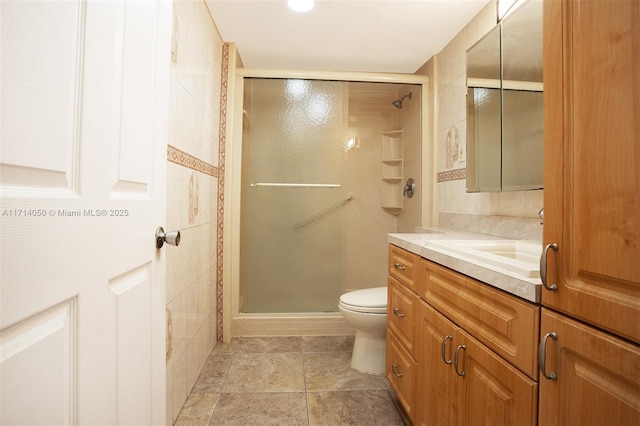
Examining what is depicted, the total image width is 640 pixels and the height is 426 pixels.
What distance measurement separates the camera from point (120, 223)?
2.13ft

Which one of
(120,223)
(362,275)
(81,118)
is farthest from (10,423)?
(362,275)

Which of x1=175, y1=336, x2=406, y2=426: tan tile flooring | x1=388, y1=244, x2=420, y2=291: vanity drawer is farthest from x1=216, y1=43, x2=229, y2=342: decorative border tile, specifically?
x1=388, y1=244, x2=420, y2=291: vanity drawer

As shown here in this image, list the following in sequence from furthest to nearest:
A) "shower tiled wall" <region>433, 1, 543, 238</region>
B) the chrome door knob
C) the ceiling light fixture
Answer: the ceiling light fixture
"shower tiled wall" <region>433, 1, 543, 238</region>
the chrome door knob

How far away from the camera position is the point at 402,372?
1.40 metres

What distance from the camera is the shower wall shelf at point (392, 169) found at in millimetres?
2906

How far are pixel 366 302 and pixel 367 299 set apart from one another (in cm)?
5

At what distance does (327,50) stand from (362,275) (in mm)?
2022

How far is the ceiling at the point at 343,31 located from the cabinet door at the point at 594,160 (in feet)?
4.49

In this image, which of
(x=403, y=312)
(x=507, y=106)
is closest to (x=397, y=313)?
(x=403, y=312)

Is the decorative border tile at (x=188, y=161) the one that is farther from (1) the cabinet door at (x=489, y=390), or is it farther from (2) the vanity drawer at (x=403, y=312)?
(1) the cabinet door at (x=489, y=390)

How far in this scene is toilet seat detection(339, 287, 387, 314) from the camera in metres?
1.76

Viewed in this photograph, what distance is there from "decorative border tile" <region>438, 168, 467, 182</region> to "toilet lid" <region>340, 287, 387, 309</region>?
90 centimetres

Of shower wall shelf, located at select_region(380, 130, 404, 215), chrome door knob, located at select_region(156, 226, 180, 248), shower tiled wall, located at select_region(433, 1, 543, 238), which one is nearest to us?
chrome door knob, located at select_region(156, 226, 180, 248)

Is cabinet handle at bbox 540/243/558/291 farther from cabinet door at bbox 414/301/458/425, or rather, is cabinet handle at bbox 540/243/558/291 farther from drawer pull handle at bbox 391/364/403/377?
drawer pull handle at bbox 391/364/403/377
